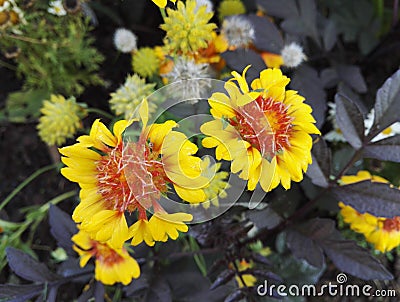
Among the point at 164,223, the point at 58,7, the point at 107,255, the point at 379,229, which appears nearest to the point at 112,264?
the point at 107,255

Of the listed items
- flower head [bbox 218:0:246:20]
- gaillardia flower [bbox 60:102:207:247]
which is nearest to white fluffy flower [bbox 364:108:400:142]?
flower head [bbox 218:0:246:20]

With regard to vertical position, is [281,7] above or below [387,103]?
above

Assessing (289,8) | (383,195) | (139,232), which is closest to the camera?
(139,232)

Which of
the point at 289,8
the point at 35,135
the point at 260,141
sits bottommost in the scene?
the point at 260,141

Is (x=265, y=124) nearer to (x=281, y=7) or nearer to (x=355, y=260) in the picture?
(x=355, y=260)

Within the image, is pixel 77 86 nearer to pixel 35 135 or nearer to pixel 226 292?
pixel 35 135

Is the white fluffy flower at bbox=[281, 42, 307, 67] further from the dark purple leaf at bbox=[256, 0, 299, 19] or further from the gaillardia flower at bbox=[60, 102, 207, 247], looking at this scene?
the gaillardia flower at bbox=[60, 102, 207, 247]

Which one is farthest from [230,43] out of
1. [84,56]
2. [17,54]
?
[17,54]
